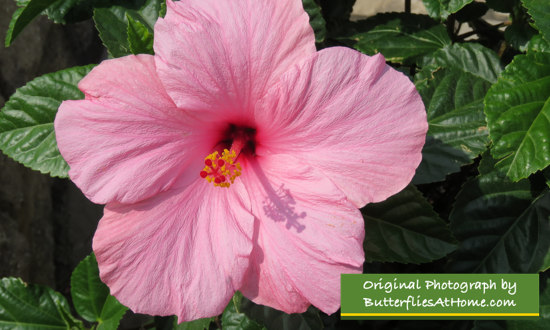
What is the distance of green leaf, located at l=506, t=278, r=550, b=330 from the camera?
1.55 m

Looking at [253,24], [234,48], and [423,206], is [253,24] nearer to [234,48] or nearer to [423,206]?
[234,48]

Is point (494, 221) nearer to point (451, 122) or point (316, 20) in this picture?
point (451, 122)

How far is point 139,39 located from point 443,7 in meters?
0.86

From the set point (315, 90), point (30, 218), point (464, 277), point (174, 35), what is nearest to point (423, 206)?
point (464, 277)

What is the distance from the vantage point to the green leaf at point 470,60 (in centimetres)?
164

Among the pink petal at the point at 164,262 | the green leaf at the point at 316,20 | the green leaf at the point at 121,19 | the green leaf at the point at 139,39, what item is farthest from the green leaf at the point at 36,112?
the green leaf at the point at 316,20

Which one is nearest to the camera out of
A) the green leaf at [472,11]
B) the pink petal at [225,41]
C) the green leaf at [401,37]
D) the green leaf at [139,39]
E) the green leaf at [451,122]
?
the pink petal at [225,41]

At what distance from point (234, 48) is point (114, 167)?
36cm

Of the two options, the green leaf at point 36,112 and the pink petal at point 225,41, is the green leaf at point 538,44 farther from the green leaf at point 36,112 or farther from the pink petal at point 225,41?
the green leaf at point 36,112

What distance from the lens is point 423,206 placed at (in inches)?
54.7

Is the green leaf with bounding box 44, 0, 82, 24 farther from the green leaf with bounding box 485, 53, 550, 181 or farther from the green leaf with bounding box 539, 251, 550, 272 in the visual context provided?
the green leaf with bounding box 539, 251, 550, 272

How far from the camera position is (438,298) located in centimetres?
136

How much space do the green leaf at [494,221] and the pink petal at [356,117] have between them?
597 mm

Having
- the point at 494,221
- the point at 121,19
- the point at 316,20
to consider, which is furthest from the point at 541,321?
the point at 121,19
